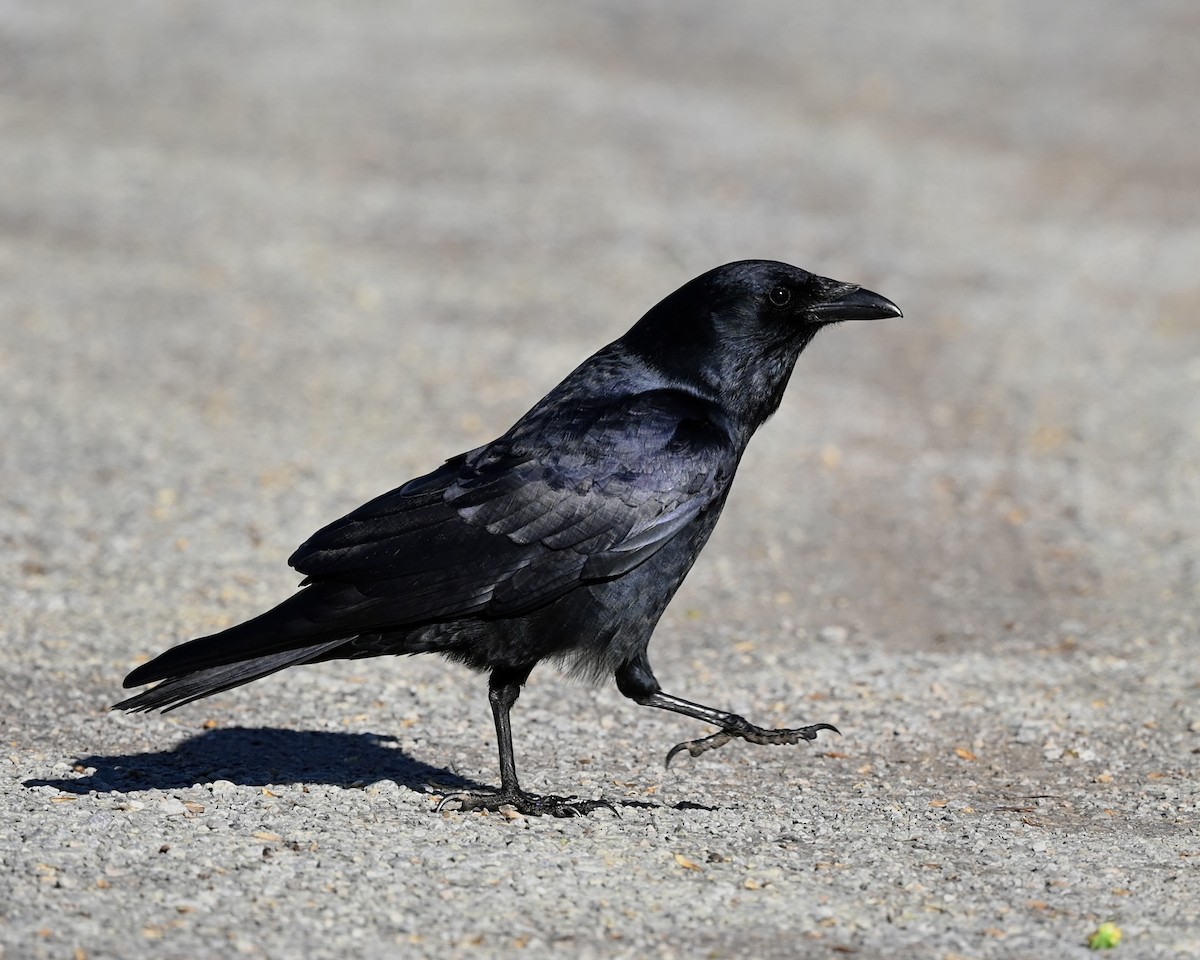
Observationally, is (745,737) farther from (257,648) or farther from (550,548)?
(257,648)

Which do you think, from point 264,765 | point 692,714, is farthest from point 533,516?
point 264,765

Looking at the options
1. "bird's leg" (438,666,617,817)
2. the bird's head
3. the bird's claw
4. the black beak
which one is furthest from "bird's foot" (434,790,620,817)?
the black beak

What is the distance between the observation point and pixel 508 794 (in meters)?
6.46

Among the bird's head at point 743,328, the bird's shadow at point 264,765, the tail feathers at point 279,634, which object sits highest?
the bird's head at point 743,328

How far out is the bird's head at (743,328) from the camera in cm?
696

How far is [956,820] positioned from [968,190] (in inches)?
617

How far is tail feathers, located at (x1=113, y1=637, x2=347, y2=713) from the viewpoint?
5.99m

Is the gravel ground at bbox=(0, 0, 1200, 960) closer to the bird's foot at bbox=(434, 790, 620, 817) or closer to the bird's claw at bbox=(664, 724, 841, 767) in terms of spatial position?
the bird's foot at bbox=(434, 790, 620, 817)

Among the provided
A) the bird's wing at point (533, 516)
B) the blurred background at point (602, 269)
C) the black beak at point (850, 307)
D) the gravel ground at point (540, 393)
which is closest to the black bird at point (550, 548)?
the bird's wing at point (533, 516)

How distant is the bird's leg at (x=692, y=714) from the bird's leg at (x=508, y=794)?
48cm

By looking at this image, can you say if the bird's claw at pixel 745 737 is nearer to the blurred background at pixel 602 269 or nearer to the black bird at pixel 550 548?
the black bird at pixel 550 548

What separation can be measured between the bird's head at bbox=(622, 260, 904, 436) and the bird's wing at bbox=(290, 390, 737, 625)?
273mm

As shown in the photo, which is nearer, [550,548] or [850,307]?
[550,548]

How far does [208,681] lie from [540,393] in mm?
7841
